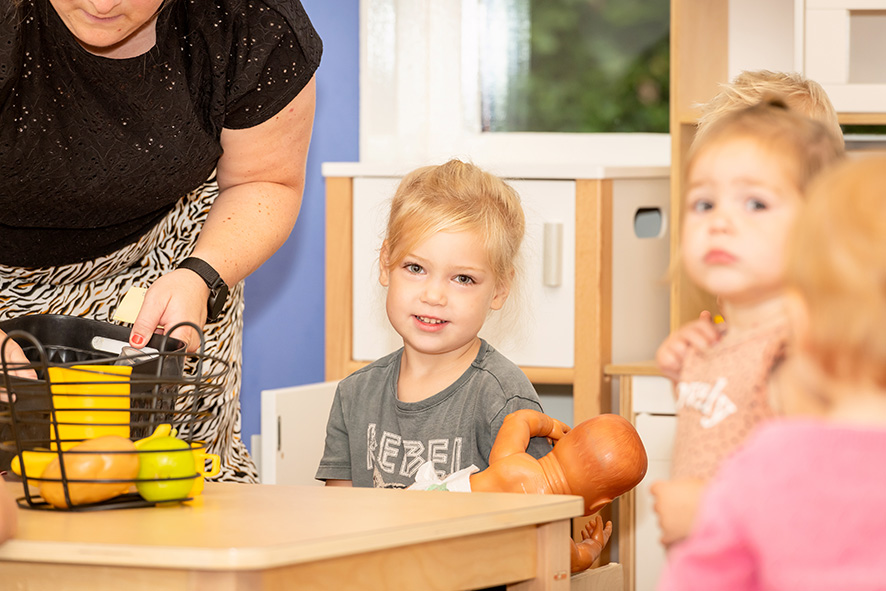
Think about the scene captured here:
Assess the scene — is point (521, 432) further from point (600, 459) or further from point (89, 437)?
point (89, 437)

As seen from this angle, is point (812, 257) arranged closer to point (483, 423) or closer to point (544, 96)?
point (483, 423)

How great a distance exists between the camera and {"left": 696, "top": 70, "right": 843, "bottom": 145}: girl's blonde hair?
4.53 ft

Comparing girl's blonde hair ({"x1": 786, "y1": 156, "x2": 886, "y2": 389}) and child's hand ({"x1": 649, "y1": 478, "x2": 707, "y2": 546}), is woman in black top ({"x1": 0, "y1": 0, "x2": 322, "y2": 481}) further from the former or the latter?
girl's blonde hair ({"x1": 786, "y1": 156, "x2": 886, "y2": 389})

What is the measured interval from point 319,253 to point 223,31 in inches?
40.8

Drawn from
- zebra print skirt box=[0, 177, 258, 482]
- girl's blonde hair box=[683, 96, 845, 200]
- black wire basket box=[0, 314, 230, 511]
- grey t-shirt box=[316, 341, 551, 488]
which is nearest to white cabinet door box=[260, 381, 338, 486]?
zebra print skirt box=[0, 177, 258, 482]

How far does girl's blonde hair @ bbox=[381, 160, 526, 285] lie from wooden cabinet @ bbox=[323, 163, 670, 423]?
46 centimetres

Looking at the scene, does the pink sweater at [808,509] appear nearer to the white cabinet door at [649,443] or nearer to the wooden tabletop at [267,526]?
the wooden tabletop at [267,526]

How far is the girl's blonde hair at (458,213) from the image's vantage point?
1.51m

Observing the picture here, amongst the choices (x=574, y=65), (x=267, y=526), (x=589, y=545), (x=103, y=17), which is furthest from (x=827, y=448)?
(x=574, y=65)

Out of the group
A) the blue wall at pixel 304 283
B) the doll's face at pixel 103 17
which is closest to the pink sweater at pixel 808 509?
the doll's face at pixel 103 17

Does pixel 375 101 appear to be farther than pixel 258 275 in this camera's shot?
Yes

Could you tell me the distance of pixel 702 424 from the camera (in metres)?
0.79

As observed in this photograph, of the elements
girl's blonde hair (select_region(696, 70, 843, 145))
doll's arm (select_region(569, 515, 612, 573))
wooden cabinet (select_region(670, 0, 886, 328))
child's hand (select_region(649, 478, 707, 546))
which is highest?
wooden cabinet (select_region(670, 0, 886, 328))

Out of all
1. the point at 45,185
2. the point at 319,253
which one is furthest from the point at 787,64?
the point at 45,185
